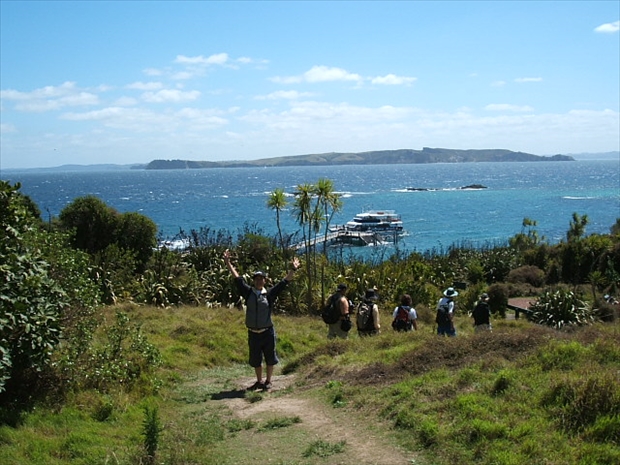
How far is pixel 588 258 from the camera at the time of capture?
102 feet

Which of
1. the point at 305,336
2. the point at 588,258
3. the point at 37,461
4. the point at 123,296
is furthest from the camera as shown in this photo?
the point at 588,258

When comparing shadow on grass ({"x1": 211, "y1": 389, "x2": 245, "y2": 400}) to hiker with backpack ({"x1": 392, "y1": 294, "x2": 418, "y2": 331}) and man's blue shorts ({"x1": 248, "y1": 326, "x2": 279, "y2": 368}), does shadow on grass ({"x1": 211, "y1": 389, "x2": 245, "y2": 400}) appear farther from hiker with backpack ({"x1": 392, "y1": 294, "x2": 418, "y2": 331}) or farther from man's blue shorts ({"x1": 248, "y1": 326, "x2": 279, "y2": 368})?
hiker with backpack ({"x1": 392, "y1": 294, "x2": 418, "y2": 331})

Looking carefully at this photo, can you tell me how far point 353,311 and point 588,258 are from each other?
1701cm

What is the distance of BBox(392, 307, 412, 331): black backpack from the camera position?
12.6 m

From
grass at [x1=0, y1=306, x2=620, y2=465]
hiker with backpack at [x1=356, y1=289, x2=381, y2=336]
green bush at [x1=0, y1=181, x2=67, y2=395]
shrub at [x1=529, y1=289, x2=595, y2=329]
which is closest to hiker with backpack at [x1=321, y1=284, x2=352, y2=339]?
hiker with backpack at [x1=356, y1=289, x2=381, y2=336]

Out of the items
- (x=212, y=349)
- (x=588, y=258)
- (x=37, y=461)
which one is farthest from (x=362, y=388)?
(x=588, y=258)

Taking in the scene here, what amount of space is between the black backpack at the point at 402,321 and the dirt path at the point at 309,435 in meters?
4.10

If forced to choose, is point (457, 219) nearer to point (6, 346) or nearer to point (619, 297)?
point (619, 297)

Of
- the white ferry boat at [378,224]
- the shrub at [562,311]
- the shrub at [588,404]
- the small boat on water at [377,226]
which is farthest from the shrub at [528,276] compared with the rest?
the white ferry boat at [378,224]

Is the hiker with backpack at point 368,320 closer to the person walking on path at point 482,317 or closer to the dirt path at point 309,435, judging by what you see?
the person walking on path at point 482,317

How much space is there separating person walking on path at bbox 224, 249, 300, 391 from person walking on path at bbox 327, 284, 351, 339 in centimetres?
247

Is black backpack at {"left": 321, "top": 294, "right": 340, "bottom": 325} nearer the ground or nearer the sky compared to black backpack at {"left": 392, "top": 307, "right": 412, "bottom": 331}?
nearer the sky

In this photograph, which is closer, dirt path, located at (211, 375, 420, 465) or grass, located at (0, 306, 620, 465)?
grass, located at (0, 306, 620, 465)

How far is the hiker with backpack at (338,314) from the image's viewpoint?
464 inches
